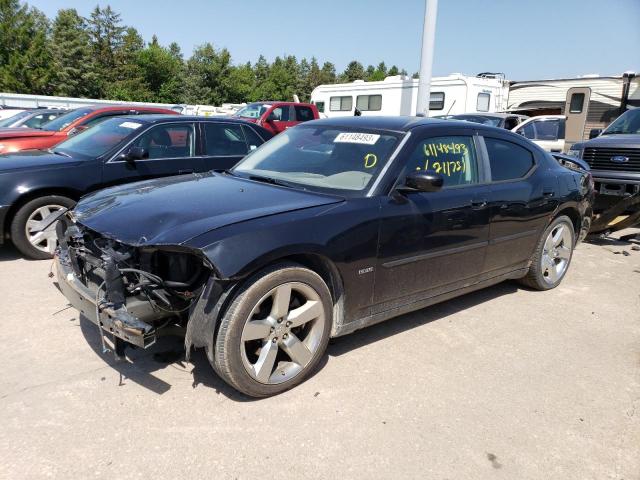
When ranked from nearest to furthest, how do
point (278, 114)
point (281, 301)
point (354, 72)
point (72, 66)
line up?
point (281, 301), point (278, 114), point (72, 66), point (354, 72)

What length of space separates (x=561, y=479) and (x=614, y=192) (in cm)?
612

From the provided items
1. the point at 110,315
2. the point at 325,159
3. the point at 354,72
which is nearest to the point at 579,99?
the point at 325,159

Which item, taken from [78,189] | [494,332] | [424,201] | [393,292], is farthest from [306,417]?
[78,189]

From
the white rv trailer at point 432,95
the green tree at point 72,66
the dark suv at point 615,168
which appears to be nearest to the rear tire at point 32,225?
the dark suv at point 615,168

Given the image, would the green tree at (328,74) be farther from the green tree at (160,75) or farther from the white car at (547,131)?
the white car at (547,131)

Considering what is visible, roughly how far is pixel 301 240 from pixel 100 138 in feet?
14.2

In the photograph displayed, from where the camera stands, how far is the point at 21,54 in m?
45.6

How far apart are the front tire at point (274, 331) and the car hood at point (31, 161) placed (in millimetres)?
3764

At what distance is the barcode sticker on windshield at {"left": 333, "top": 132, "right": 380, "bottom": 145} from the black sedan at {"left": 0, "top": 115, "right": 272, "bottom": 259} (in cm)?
275

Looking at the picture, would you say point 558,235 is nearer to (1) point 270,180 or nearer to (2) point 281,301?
(1) point 270,180

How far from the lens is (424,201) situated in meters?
3.48

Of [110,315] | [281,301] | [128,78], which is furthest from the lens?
[128,78]

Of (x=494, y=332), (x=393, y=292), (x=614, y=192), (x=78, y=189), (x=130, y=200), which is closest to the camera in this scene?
(x=130, y=200)

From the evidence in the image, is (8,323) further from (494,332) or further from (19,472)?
(494,332)
